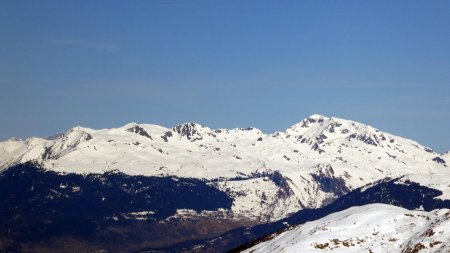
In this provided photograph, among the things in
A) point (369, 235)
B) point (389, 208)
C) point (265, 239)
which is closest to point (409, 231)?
point (369, 235)

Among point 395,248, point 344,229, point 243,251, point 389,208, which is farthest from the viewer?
point 243,251

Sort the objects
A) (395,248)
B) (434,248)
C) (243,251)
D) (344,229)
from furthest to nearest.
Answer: (243,251) < (344,229) < (395,248) < (434,248)

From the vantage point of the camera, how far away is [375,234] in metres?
138

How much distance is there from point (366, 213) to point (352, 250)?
2010cm

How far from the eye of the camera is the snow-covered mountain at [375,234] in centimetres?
12826

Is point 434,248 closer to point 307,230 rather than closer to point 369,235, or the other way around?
point 369,235

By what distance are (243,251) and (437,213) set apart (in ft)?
146

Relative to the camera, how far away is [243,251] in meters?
169

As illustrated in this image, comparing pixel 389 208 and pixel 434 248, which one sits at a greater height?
pixel 389 208

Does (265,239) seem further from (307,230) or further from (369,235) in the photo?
(369,235)

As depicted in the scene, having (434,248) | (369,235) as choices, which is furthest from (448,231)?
(369,235)

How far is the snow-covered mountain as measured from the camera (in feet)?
421

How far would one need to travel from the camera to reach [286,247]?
5423 inches

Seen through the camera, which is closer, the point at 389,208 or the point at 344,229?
the point at 344,229
